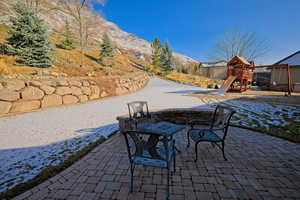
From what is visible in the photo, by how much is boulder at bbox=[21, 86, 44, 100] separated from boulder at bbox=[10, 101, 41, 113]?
23 cm

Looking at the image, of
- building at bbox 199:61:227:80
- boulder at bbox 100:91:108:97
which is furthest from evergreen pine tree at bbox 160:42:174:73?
boulder at bbox 100:91:108:97

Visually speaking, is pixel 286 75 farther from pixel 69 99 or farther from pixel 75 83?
pixel 69 99

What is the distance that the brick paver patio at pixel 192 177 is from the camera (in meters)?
1.72

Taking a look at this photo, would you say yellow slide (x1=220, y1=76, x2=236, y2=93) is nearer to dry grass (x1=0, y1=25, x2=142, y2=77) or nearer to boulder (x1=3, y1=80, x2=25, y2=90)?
dry grass (x1=0, y1=25, x2=142, y2=77)

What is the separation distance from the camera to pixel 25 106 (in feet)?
17.8

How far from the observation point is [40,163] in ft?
7.89

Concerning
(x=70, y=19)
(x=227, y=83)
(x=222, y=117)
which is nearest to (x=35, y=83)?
(x=222, y=117)

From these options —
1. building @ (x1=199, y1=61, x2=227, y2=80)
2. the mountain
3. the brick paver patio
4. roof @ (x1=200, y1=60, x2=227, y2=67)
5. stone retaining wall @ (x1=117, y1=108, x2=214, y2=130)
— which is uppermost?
the mountain

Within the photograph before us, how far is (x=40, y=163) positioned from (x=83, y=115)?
3.04m

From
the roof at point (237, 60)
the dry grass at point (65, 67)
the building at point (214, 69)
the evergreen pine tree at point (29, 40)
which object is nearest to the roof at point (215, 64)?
the building at point (214, 69)

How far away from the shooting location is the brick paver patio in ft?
5.65

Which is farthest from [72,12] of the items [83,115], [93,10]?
[83,115]

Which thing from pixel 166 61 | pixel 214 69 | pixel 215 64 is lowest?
pixel 214 69

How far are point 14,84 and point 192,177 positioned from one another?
25.0 ft
